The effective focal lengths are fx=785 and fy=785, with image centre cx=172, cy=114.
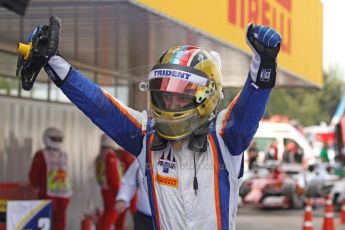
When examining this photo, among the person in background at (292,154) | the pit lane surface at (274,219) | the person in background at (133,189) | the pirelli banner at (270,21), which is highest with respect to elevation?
the pirelli banner at (270,21)

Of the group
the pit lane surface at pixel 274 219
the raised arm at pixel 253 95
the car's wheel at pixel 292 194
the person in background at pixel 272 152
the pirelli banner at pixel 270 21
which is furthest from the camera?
the person in background at pixel 272 152

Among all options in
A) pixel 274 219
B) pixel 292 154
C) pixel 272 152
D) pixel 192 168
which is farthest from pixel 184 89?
pixel 272 152

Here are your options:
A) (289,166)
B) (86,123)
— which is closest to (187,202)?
(86,123)

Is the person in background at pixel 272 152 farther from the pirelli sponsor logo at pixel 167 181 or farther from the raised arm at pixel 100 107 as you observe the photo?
the pirelli sponsor logo at pixel 167 181

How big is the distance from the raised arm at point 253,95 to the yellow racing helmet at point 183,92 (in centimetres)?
12

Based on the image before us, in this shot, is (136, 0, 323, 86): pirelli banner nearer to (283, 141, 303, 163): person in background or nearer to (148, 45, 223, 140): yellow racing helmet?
(148, 45, 223, 140): yellow racing helmet

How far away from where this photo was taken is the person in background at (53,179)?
995cm

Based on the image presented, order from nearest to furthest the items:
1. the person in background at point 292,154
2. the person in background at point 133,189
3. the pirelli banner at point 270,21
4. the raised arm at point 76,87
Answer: the raised arm at point 76,87 → the person in background at point 133,189 → the pirelli banner at point 270,21 → the person in background at point 292,154

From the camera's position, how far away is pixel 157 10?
7.09 m

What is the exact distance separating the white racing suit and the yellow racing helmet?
0.11 meters

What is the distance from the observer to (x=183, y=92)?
3473mm

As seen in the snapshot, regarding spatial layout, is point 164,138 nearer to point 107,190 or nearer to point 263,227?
point 107,190

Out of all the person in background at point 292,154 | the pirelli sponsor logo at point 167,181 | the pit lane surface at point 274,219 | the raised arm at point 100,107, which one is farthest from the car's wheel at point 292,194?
the pirelli sponsor logo at point 167,181

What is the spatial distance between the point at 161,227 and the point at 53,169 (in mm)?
6618
